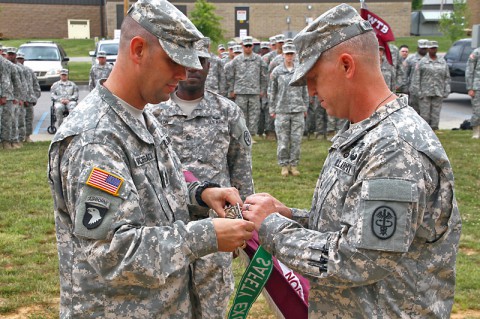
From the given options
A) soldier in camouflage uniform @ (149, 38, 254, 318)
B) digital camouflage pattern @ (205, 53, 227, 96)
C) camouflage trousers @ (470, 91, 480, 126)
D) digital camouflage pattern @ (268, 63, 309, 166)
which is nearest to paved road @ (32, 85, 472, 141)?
camouflage trousers @ (470, 91, 480, 126)

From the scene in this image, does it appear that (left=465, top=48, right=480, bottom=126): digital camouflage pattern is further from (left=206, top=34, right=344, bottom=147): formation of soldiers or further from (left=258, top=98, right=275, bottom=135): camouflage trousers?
(left=258, top=98, right=275, bottom=135): camouflage trousers

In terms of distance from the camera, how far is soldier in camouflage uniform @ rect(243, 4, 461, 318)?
223 cm

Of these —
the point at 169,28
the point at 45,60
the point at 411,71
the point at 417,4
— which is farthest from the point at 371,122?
the point at 417,4

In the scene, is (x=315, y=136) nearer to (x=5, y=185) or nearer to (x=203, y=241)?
(x=5, y=185)

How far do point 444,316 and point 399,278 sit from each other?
1.06 feet

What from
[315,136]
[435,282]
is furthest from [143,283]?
[315,136]

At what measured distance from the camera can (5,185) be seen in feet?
34.1

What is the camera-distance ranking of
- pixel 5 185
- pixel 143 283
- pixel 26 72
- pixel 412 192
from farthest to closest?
pixel 26 72 < pixel 5 185 < pixel 143 283 < pixel 412 192

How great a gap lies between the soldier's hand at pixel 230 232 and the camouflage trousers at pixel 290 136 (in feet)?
28.4

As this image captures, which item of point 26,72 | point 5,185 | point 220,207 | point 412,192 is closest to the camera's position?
point 412,192

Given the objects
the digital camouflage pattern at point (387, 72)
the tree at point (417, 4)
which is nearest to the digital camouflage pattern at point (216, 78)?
the digital camouflage pattern at point (387, 72)

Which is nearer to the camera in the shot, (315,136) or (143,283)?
(143,283)

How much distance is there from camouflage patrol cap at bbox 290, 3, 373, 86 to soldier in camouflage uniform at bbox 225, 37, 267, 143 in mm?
12219

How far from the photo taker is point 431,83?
1517cm
